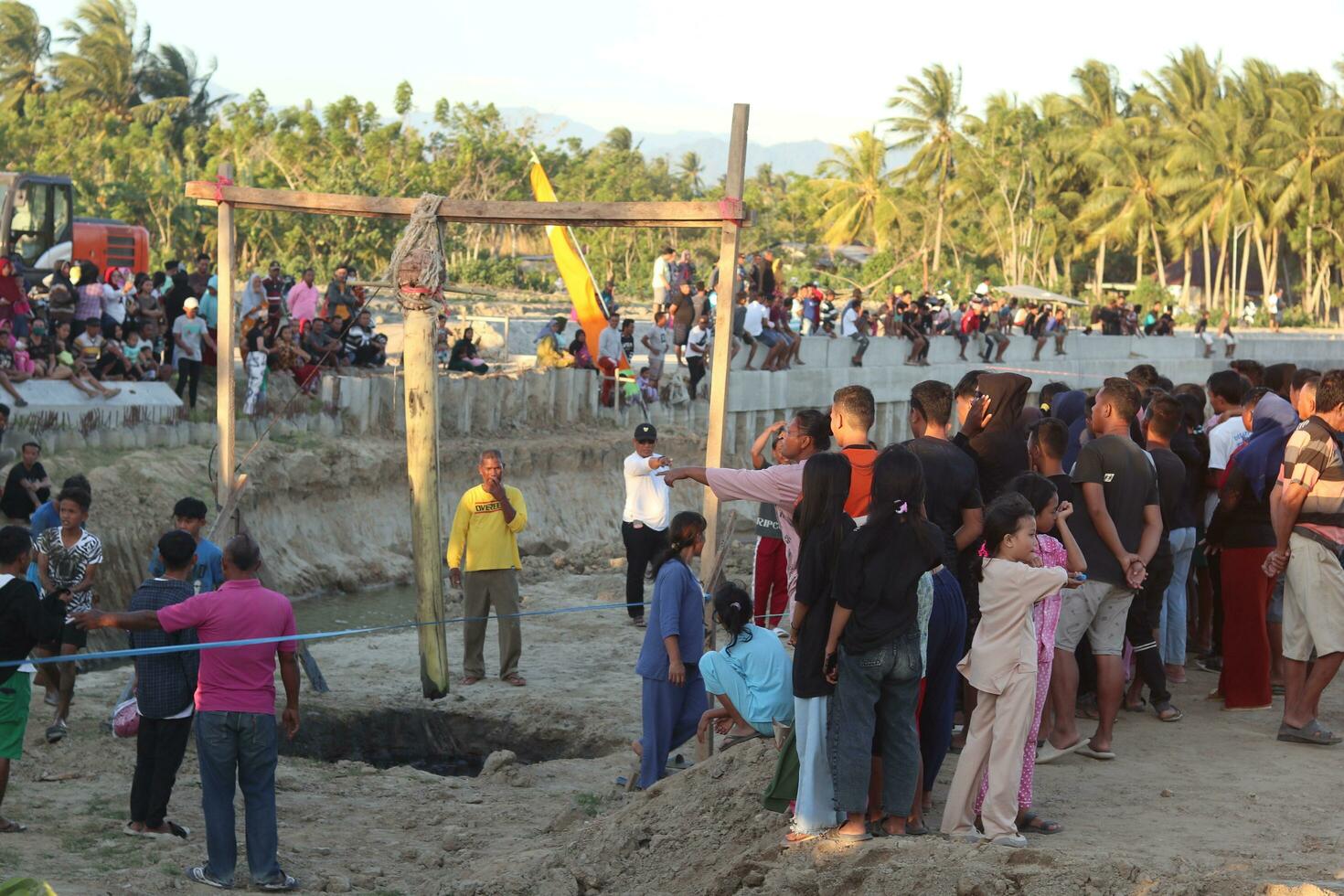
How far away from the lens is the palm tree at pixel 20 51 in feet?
172

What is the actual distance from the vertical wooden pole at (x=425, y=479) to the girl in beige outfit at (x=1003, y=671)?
5.19m

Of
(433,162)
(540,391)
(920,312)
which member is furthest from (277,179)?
(540,391)

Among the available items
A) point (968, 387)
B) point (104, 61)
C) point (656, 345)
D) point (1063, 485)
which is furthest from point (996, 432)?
point (104, 61)

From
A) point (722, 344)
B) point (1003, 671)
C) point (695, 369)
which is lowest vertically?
point (1003, 671)

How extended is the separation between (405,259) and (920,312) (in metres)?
21.5

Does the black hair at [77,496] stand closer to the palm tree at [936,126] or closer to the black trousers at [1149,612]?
the black trousers at [1149,612]

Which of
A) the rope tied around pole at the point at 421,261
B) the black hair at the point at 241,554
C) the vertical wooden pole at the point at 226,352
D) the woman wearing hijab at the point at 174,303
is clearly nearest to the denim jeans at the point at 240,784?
the black hair at the point at 241,554

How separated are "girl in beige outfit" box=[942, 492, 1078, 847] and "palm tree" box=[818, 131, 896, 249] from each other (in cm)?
5476

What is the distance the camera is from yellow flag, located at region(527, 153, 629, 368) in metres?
21.8

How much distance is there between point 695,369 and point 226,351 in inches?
529

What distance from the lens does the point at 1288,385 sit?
10.4 m

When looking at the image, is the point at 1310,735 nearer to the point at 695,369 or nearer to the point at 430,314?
the point at 430,314

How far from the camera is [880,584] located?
5.65 m

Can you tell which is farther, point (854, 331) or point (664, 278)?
point (854, 331)
